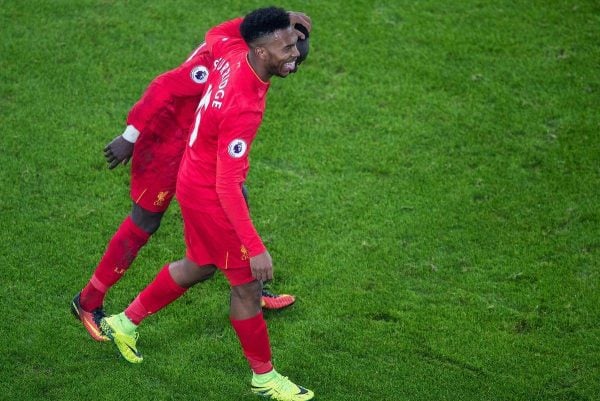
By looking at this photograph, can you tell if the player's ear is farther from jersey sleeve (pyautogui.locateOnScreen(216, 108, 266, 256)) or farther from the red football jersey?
jersey sleeve (pyautogui.locateOnScreen(216, 108, 266, 256))

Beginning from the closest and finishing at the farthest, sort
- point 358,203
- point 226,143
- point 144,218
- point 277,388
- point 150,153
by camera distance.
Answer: point 226,143, point 277,388, point 150,153, point 144,218, point 358,203

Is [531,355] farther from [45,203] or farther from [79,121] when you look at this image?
[79,121]

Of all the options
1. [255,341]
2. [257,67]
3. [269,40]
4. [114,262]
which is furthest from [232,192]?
[114,262]

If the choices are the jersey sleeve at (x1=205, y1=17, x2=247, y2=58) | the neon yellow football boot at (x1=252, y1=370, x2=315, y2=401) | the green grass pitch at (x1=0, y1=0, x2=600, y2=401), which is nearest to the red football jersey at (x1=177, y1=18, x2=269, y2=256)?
the jersey sleeve at (x1=205, y1=17, x2=247, y2=58)

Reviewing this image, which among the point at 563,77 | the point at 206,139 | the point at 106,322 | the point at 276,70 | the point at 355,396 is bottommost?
the point at 355,396

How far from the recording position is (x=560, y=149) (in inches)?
304

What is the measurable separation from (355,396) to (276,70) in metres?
1.92

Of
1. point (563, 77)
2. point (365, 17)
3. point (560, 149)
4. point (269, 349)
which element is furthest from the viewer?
point (365, 17)

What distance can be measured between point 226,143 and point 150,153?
3.47 feet

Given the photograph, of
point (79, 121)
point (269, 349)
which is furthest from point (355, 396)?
point (79, 121)

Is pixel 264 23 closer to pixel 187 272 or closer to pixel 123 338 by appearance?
pixel 187 272

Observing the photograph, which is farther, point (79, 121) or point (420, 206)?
point (79, 121)

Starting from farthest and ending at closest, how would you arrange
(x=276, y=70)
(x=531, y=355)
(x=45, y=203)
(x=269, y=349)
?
(x=45, y=203) < (x=531, y=355) < (x=269, y=349) < (x=276, y=70)

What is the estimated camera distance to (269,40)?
491 cm
